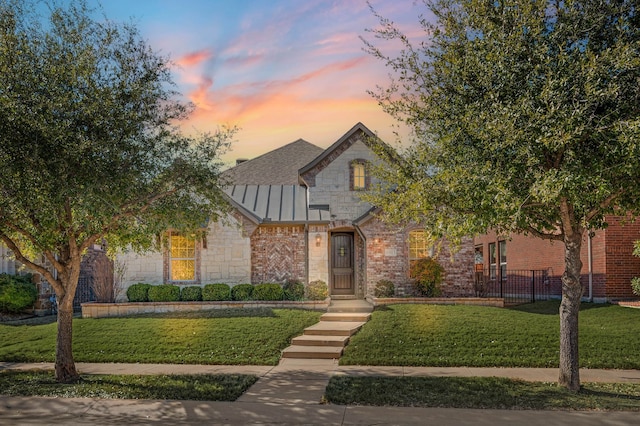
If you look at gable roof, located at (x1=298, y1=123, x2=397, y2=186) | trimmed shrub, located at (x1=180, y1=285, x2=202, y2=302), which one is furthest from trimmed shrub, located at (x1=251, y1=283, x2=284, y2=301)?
gable roof, located at (x1=298, y1=123, x2=397, y2=186)

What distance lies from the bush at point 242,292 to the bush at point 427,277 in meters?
5.60

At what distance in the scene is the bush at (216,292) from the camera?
18.6 metres

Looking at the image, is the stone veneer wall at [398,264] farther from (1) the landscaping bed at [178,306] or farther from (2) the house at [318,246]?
(1) the landscaping bed at [178,306]

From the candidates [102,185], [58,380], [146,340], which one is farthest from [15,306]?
[102,185]

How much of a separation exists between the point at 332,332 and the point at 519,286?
14006 mm

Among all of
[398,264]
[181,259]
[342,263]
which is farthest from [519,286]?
[181,259]

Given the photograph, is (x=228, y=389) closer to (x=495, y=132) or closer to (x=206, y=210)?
(x=206, y=210)

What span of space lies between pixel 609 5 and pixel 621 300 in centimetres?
1295

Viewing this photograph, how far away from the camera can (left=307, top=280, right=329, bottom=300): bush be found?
19422 mm

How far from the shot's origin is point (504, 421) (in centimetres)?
758

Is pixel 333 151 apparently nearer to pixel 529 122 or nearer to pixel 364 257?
pixel 364 257

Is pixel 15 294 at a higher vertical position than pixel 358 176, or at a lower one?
lower

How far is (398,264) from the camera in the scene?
1967cm

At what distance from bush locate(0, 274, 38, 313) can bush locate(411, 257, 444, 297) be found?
526 inches
